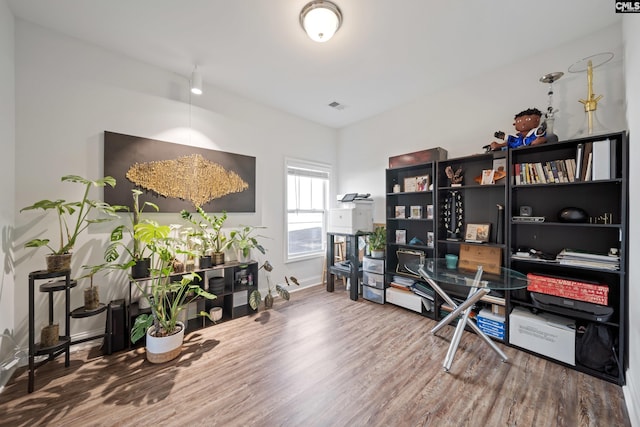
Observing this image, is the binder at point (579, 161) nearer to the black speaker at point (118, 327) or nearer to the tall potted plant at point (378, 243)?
the tall potted plant at point (378, 243)

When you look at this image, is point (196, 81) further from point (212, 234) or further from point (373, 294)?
point (373, 294)

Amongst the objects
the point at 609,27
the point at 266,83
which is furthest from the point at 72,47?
the point at 609,27

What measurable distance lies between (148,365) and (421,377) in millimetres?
2181

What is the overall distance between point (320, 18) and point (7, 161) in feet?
8.62

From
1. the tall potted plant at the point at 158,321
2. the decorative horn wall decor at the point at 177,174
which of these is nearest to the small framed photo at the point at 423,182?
the decorative horn wall decor at the point at 177,174

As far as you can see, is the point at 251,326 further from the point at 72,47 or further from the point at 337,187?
the point at 72,47

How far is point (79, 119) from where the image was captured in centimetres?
218

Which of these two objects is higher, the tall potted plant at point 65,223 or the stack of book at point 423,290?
the tall potted plant at point 65,223

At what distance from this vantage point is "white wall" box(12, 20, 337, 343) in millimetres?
1975

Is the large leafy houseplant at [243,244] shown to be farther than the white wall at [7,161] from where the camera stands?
Yes

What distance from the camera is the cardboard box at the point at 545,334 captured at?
6.25 feet

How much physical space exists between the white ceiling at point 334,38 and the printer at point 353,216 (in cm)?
153

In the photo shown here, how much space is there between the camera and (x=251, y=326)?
2.62 meters

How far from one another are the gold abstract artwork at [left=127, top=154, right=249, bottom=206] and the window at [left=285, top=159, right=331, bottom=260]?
91cm
